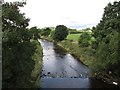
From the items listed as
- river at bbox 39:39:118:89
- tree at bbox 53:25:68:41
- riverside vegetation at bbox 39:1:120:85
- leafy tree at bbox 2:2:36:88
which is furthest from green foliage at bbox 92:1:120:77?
tree at bbox 53:25:68:41

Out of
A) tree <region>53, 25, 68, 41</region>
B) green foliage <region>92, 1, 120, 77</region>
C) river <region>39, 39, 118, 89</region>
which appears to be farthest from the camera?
tree <region>53, 25, 68, 41</region>

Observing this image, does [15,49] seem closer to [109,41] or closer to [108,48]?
[108,48]

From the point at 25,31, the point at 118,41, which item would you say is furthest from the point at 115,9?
the point at 25,31

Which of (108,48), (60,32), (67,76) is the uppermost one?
(108,48)

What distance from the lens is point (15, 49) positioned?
29.9 m

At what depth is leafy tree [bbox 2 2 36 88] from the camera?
28891mm

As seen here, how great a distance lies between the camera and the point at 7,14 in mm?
28906

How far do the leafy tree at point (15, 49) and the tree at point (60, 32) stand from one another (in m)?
85.9

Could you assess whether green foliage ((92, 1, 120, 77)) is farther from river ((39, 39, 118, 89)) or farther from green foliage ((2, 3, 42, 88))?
green foliage ((2, 3, 42, 88))

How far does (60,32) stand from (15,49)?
89118 mm

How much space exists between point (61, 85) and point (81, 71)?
13699 mm

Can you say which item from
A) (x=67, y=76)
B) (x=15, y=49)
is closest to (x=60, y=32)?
(x=67, y=76)

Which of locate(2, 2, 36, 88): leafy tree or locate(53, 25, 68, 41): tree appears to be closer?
locate(2, 2, 36, 88): leafy tree

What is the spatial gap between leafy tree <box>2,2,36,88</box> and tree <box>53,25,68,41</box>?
282ft
